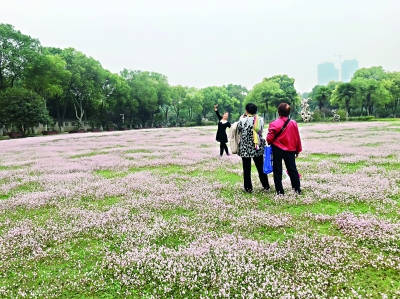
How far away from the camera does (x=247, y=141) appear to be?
900 cm

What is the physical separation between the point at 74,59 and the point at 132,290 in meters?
78.1

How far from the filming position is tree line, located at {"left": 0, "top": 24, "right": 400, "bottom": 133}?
55559 mm

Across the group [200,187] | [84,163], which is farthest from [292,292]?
[84,163]

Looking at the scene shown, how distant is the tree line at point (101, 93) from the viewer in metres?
A: 55.6

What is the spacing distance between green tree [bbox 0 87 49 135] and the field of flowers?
49.5 metres

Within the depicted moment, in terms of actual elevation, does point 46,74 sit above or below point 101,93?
above

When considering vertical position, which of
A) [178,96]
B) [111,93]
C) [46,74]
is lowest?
[111,93]

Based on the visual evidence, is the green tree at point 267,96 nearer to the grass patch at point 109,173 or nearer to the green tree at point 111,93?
the green tree at point 111,93

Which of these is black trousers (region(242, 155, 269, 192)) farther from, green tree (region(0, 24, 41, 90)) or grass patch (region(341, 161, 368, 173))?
green tree (region(0, 24, 41, 90))

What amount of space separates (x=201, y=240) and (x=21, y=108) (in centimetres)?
5765

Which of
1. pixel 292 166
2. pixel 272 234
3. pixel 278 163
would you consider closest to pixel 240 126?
pixel 278 163

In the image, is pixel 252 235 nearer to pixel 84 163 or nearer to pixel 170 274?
pixel 170 274

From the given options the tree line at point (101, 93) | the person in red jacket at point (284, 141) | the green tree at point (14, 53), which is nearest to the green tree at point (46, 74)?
the tree line at point (101, 93)

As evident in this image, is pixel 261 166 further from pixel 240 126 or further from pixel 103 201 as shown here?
pixel 103 201
